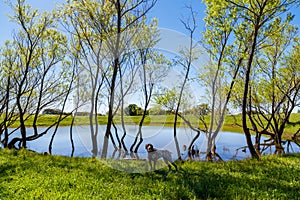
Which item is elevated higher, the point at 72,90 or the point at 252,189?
the point at 72,90

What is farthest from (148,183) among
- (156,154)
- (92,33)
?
(92,33)

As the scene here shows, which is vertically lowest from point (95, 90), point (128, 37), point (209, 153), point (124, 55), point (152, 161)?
point (209, 153)

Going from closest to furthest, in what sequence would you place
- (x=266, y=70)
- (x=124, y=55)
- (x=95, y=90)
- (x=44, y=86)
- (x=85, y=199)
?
(x=85, y=199) < (x=95, y=90) < (x=124, y=55) < (x=266, y=70) < (x=44, y=86)

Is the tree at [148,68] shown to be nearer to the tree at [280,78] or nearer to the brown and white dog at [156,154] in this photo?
the brown and white dog at [156,154]

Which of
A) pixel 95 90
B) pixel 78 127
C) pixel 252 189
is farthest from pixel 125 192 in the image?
pixel 95 90

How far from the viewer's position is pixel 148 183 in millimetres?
4477

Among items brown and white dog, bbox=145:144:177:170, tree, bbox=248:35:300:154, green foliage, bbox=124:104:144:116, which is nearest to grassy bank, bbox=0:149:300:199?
brown and white dog, bbox=145:144:177:170

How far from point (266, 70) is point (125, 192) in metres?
11.6

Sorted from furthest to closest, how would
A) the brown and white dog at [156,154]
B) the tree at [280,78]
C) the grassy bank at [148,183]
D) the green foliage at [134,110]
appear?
the tree at [280,78] → the green foliage at [134,110] → the brown and white dog at [156,154] → the grassy bank at [148,183]

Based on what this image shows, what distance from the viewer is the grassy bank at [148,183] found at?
12.1 ft

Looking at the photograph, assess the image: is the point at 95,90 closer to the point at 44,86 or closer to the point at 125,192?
the point at 125,192

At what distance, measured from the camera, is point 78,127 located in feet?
23.7

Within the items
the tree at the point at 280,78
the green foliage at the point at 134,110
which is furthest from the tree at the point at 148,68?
the tree at the point at 280,78

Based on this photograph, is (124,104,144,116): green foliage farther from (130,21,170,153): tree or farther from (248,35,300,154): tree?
(248,35,300,154): tree
